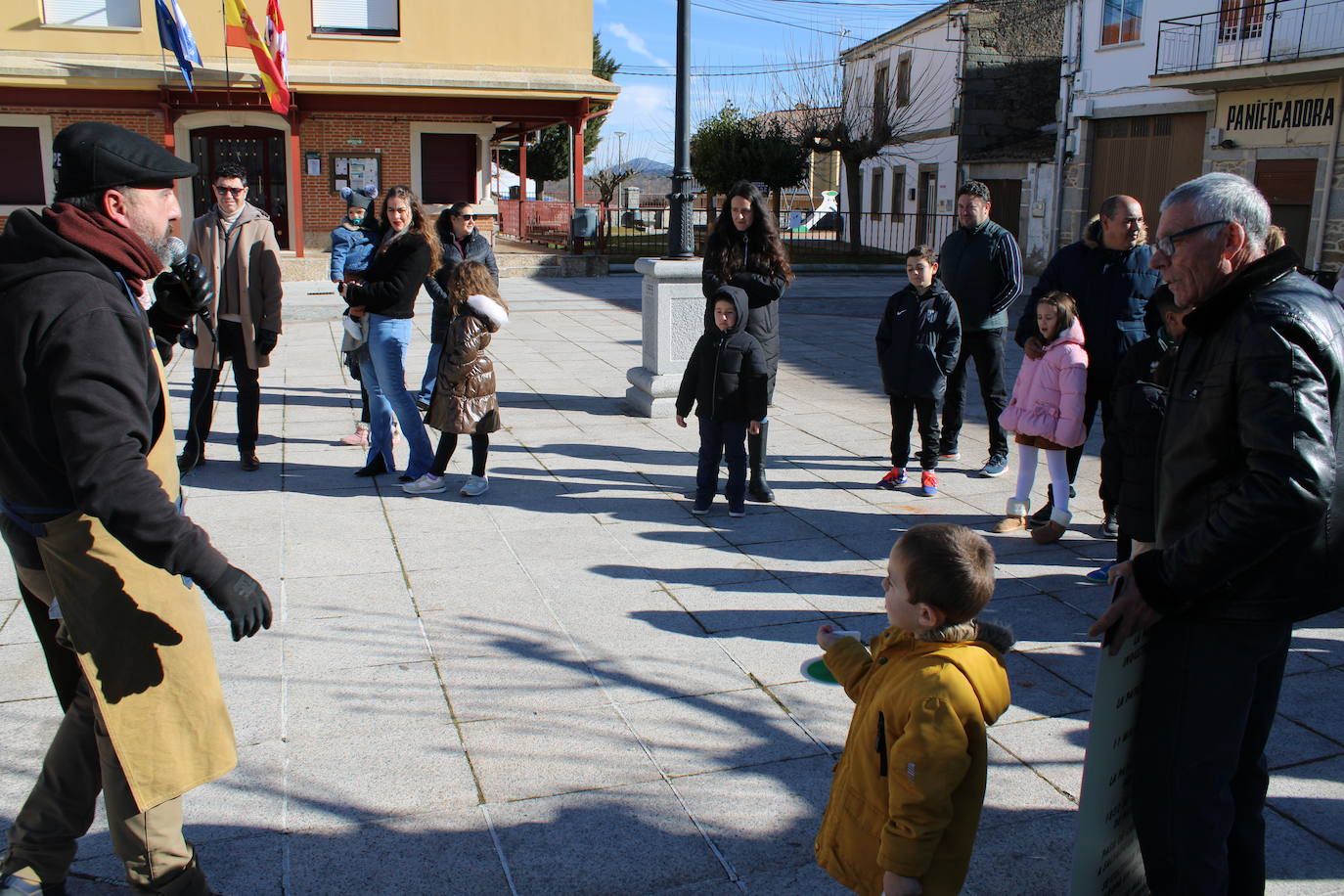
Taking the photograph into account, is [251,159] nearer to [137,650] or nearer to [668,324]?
[668,324]

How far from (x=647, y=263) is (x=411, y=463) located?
2.97 meters

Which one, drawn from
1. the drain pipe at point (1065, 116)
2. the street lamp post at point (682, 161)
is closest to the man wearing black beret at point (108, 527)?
the street lamp post at point (682, 161)

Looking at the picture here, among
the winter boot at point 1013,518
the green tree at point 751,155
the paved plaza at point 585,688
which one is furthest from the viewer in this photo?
the green tree at point 751,155

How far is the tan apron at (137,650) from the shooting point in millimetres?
2354

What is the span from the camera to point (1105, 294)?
568cm

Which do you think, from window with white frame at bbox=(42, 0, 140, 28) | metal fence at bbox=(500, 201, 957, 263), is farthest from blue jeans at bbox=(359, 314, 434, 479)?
window with white frame at bbox=(42, 0, 140, 28)

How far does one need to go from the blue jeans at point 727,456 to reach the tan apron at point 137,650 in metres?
3.73

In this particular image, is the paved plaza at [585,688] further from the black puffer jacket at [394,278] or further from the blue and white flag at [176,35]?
the blue and white flag at [176,35]

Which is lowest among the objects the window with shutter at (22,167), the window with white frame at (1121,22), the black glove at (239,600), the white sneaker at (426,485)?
the white sneaker at (426,485)

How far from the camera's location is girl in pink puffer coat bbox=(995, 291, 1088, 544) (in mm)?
5629

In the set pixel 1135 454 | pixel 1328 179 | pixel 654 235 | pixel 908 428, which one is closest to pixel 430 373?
pixel 908 428

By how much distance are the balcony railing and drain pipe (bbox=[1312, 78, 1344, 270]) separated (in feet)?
2.52

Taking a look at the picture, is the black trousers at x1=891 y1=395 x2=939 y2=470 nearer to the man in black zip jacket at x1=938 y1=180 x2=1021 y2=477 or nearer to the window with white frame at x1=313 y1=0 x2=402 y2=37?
the man in black zip jacket at x1=938 y1=180 x2=1021 y2=477

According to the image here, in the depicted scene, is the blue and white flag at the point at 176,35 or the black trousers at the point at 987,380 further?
the blue and white flag at the point at 176,35
